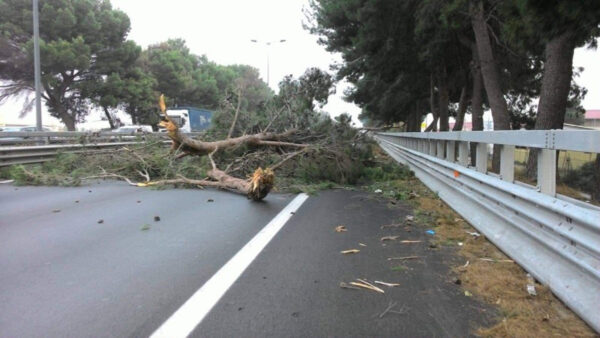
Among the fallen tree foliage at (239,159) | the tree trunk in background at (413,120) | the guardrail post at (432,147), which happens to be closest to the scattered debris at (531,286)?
the fallen tree foliage at (239,159)

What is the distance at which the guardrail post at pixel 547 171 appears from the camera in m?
4.23

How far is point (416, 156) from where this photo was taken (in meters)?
12.8

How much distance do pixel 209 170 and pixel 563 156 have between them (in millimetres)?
9251

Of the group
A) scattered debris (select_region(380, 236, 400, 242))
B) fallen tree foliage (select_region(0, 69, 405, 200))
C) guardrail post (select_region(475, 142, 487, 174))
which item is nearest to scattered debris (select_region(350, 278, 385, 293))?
scattered debris (select_region(380, 236, 400, 242))

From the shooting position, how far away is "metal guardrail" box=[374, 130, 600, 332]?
131 inches

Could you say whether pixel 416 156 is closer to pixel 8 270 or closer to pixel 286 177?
pixel 286 177

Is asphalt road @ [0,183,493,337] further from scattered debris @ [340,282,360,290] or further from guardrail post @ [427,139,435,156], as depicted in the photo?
guardrail post @ [427,139,435,156]

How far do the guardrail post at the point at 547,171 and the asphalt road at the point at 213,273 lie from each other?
1.24 m

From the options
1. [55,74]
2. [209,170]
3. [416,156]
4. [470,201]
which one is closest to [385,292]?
[470,201]

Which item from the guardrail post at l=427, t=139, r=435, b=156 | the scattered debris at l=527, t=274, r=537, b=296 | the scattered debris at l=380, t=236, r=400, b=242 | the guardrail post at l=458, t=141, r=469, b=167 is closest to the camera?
the scattered debris at l=527, t=274, r=537, b=296

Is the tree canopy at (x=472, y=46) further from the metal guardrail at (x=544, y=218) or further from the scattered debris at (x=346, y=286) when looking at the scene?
the scattered debris at (x=346, y=286)

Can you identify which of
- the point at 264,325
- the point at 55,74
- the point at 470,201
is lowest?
the point at 264,325

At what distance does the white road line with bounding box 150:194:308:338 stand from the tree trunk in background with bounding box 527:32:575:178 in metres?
8.18

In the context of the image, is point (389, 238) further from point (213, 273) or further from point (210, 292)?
point (210, 292)
